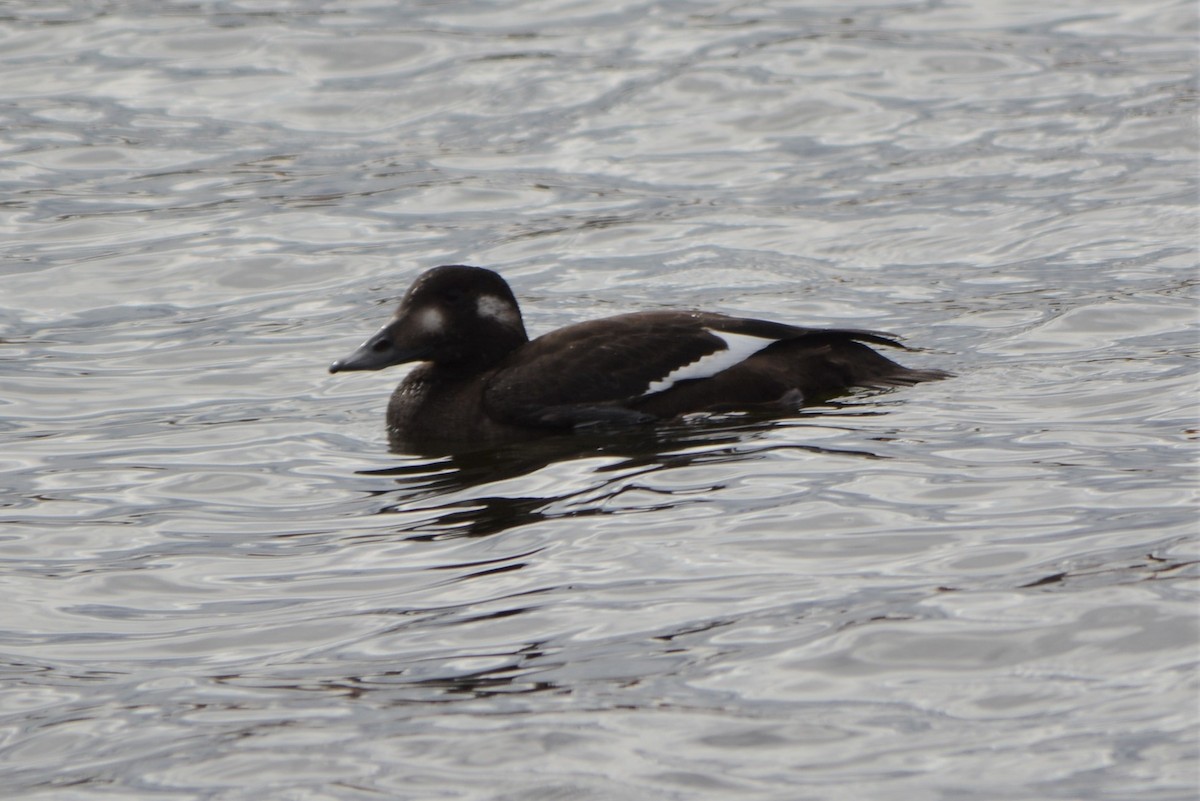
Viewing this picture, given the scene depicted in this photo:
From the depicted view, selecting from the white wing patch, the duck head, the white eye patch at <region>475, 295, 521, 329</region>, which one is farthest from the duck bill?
the white wing patch

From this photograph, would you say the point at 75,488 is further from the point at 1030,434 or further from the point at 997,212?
the point at 997,212

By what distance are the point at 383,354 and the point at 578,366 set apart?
2.82 ft

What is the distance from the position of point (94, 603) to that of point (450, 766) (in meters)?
1.96

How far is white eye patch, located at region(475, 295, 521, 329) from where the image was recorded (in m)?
8.16

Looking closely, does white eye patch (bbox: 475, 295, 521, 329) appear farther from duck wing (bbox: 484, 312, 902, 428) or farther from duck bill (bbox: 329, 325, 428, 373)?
duck bill (bbox: 329, 325, 428, 373)

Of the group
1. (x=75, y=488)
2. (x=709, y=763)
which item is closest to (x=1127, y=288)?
(x=75, y=488)

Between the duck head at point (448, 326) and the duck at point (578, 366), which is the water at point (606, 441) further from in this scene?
the duck head at point (448, 326)

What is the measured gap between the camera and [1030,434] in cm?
739

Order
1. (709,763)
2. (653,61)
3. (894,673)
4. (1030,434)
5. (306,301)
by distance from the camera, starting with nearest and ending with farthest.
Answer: (709,763), (894,673), (1030,434), (306,301), (653,61)

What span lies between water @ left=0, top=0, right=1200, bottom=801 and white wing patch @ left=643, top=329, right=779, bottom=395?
0.36m

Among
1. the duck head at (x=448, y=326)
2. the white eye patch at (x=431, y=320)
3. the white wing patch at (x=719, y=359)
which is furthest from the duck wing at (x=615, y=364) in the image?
the white eye patch at (x=431, y=320)

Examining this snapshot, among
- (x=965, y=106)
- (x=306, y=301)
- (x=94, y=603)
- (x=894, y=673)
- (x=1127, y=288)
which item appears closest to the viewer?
(x=894, y=673)

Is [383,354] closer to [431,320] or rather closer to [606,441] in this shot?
[431,320]

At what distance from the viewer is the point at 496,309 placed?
26.9 feet
